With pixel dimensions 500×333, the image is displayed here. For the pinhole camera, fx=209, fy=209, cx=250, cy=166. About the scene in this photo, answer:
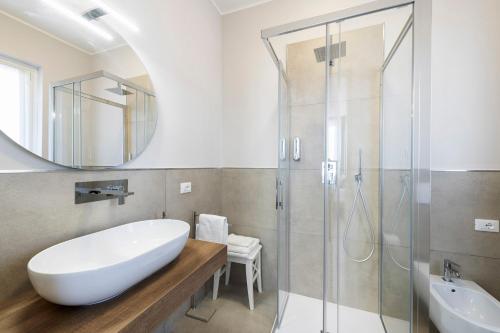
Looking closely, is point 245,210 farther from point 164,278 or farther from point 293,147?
point 164,278

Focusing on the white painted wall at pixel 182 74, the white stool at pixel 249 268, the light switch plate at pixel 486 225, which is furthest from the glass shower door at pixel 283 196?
the light switch plate at pixel 486 225

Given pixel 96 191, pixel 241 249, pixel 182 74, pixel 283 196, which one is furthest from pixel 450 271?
pixel 182 74

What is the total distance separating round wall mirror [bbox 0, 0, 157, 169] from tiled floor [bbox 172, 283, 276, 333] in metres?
1.33

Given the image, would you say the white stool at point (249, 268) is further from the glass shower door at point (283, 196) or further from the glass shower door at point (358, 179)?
the glass shower door at point (358, 179)

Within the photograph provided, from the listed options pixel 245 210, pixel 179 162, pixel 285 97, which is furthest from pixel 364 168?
pixel 179 162

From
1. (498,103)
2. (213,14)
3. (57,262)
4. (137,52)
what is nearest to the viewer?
(57,262)

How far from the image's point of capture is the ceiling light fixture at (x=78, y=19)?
0.97m

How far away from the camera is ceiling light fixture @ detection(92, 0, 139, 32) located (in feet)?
3.72

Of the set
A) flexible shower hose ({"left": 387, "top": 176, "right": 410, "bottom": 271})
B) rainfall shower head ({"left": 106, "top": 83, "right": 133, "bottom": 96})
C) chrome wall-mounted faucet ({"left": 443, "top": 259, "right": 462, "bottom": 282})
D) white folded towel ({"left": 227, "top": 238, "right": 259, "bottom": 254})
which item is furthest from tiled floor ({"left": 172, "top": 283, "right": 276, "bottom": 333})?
rainfall shower head ({"left": 106, "top": 83, "right": 133, "bottom": 96})

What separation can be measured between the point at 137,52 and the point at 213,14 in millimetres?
1181

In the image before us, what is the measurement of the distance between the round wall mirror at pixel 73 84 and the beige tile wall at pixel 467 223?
215 centimetres

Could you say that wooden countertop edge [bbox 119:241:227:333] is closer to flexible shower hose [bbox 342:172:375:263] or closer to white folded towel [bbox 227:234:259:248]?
white folded towel [bbox 227:234:259:248]

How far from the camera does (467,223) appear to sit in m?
1.49

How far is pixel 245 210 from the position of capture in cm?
213
